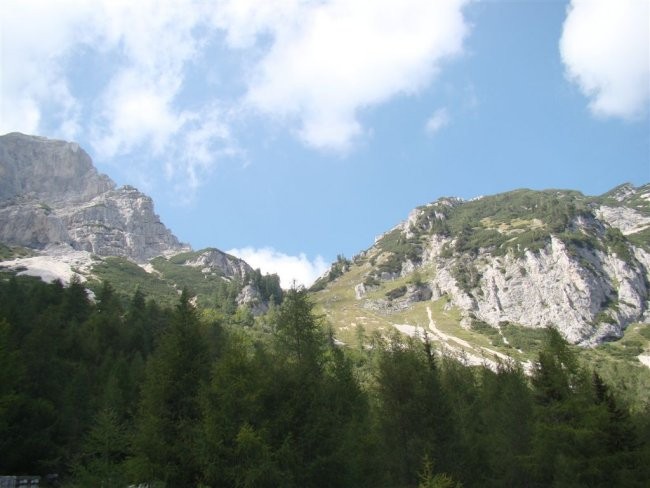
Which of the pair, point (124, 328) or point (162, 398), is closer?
point (162, 398)

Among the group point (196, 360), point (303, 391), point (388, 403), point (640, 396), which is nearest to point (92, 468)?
point (196, 360)

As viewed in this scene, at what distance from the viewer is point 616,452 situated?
27078 mm

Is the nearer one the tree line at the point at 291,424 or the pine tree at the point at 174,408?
the tree line at the point at 291,424

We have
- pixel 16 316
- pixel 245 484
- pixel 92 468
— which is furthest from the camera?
pixel 16 316

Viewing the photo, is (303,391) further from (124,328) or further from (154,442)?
(124,328)

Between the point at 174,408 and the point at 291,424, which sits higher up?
the point at 174,408

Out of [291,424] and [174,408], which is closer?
[291,424]

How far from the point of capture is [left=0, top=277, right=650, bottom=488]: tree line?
70.8 ft

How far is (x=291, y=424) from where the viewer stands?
77.7ft

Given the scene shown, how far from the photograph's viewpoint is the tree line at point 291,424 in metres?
21.6

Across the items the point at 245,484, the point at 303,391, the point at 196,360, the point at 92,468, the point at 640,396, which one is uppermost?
the point at 196,360

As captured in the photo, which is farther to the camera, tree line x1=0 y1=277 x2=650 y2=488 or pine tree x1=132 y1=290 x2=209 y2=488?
pine tree x1=132 y1=290 x2=209 y2=488

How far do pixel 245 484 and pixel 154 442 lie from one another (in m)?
5.60

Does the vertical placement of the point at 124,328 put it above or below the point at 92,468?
above
